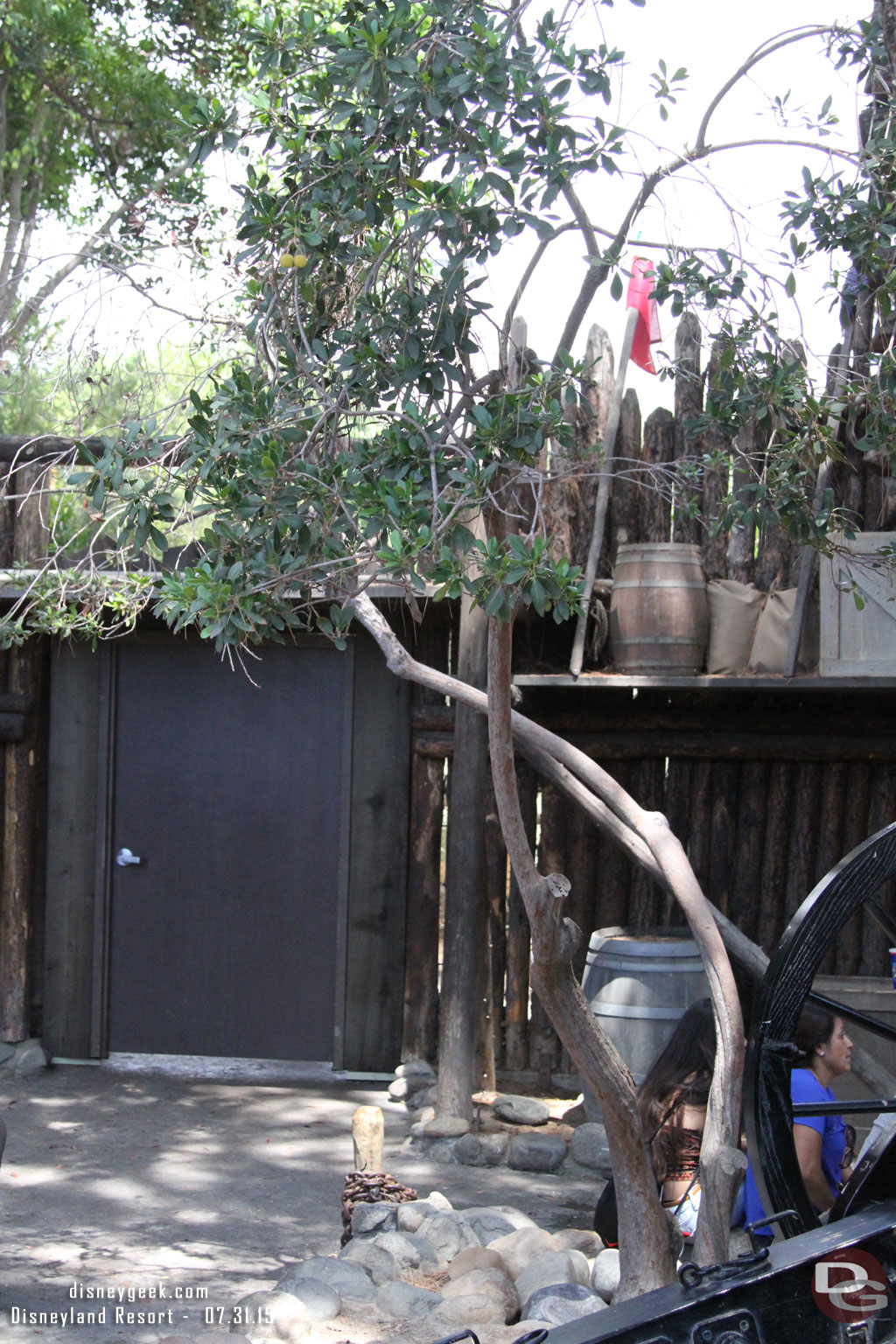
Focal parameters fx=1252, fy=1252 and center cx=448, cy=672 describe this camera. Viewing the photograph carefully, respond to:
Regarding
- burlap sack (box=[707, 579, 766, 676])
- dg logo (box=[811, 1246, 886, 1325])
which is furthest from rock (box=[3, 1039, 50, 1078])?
dg logo (box=[811, 1246, 886, 1325])

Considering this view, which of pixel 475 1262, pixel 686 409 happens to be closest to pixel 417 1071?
pixel 475 1262

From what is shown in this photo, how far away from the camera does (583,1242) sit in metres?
4.56

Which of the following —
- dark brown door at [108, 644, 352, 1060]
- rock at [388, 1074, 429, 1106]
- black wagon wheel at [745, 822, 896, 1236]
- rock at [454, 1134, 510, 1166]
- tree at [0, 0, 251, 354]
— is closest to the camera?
black wagon wheel at [745, 822, 896, 1236]

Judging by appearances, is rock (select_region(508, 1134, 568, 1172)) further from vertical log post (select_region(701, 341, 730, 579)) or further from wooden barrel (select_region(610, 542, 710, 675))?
vertical log post (select_region(701, 341, 730, 579))

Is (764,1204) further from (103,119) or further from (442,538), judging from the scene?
(103,119)

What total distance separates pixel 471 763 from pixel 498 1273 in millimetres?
2742

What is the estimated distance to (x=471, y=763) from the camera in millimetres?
6434

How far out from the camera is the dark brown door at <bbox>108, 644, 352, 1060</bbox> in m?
7.33

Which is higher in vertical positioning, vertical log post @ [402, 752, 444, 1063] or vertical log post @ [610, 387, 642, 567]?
vertical log post @ [610, 387, 642, 567]

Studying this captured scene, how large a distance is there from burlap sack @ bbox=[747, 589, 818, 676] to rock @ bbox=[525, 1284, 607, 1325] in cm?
294

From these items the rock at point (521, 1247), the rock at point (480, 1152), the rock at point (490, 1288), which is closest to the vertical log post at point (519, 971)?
the rock at point (480, 1152)

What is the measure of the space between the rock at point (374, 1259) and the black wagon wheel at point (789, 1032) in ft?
6.79

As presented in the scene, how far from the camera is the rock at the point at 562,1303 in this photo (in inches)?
152

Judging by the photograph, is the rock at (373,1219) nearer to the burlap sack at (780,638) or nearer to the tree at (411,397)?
the tree at (411,397)
